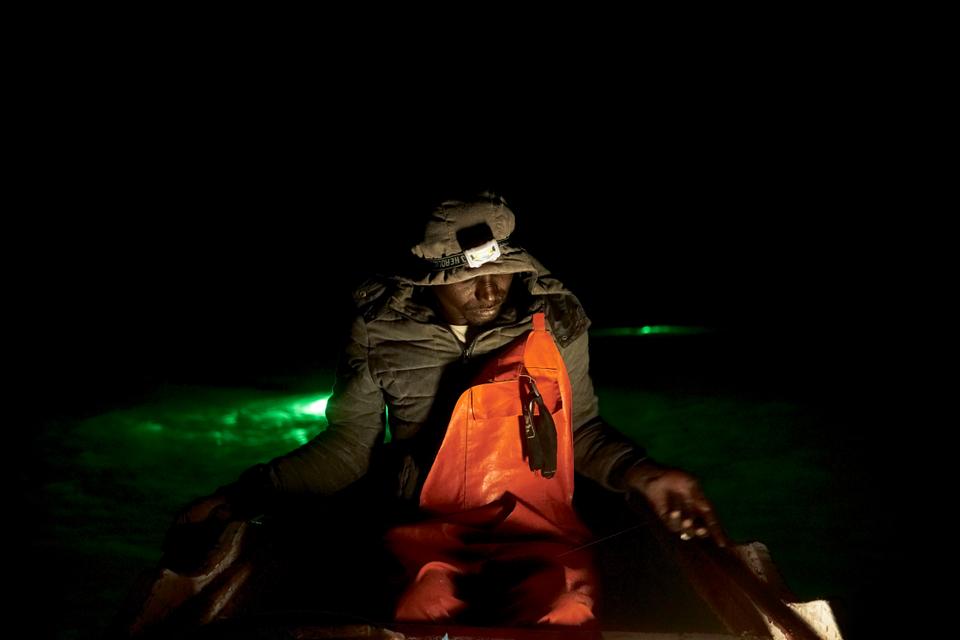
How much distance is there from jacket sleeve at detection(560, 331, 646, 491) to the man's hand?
119 mm

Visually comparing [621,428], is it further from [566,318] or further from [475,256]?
[475,256]

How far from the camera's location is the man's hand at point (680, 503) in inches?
72.7

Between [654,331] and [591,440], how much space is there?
360 inches

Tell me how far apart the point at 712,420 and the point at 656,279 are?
11.9 meters

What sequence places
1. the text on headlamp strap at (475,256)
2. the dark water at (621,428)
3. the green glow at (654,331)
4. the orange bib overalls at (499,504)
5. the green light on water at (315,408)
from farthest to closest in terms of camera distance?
the green glow at (654,331)
the green light on water at (315,408)
the dark water at (621,428)
the text on headlamp strap at (475,256)
the orange bib overalls at (499,504)

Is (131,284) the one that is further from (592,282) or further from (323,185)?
(323,185)

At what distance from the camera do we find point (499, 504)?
1.92 m

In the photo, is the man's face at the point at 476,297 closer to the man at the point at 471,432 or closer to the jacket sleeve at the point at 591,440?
the man at the point at 471,432

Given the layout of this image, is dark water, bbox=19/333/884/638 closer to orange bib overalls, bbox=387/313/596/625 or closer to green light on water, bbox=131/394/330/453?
green light on water, bbox=131/394/330/453

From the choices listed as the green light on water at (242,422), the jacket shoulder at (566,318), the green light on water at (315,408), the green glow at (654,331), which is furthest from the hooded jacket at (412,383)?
the green glow at (654,331)

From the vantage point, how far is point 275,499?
2068mm

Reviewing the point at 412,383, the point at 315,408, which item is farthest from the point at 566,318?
the point at 315,408

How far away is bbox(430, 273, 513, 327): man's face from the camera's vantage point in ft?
7.10

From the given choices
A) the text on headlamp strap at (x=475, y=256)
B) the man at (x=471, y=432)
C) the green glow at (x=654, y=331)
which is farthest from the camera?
the green glow at (x=654, y=331)
